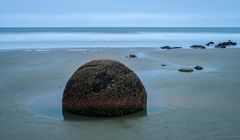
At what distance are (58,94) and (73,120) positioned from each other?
253cm

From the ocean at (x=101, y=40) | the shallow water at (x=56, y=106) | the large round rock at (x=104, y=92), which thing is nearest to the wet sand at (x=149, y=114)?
the shallow water at (x=56, y=106)

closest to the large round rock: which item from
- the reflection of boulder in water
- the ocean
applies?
the reflection of boulder in water

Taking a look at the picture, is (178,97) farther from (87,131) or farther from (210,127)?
(87,131)

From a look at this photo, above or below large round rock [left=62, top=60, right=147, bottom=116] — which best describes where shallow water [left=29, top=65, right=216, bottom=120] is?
below

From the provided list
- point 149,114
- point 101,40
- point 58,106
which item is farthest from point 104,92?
point 101,40

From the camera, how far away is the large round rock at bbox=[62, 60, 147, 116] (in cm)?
726

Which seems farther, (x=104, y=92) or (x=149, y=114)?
(x=149, y=114)

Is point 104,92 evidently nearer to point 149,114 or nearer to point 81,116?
point 81,116

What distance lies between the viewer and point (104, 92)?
23.8 ft

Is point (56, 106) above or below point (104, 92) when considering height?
below

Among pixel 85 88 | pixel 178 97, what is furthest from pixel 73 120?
pixel 178 97

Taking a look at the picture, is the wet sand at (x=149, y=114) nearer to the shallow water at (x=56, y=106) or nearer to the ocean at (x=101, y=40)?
the shallow water at (x=56, y=106)

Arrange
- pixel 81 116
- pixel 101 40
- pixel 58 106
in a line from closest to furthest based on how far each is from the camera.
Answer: pixel 81 116 → pixel 58 106 → pixel 101 40

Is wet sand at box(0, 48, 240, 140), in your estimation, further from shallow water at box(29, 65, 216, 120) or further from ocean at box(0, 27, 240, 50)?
ocean at box(0, 27, 240, 50)
